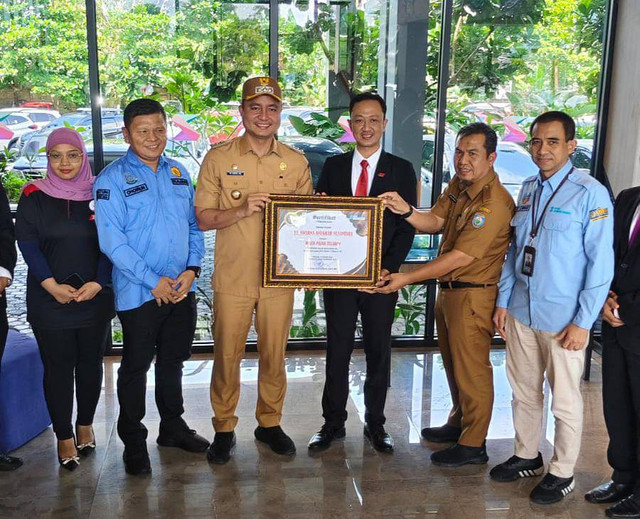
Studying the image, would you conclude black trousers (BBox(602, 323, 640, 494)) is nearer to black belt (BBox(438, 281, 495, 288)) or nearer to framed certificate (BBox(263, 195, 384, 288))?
black belt (BBox(438, 281, 495, 288))

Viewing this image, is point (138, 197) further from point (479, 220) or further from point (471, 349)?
point (471, 349)

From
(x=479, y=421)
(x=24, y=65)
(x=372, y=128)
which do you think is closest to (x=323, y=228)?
(x=372, y=128)

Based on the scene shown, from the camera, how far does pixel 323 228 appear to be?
3.14 m

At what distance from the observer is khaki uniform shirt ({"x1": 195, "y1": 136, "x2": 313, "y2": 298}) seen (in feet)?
10.7

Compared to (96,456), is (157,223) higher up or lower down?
higher up

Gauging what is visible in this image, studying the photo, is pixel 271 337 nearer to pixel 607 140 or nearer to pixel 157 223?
pixel 157 223

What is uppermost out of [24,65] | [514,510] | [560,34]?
[560,34]

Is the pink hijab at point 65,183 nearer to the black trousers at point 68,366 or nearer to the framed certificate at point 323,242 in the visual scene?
the black trousers at point 68,366

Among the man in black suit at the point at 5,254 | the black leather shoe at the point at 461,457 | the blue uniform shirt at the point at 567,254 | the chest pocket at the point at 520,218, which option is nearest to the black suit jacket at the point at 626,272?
the blue uniform shirt at the point at 567,254

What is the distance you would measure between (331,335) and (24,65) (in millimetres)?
2807

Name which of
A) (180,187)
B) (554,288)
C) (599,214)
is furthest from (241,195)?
(599,214)

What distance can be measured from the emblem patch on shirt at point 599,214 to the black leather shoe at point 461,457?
130cm

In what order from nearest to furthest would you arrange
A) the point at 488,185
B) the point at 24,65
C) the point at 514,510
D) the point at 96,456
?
the point at 514,510
the point at 488,185
the point at 96,456
the point at 24,65

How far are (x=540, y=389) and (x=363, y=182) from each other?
1283 millimetres
